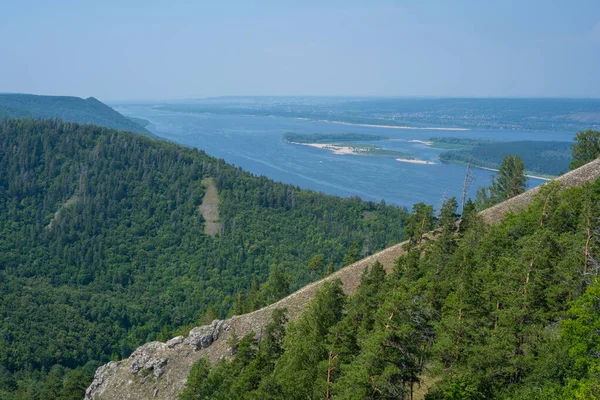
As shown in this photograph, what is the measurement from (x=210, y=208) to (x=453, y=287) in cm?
12409

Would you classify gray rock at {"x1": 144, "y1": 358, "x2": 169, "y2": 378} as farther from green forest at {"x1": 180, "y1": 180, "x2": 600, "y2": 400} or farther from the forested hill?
the forested hill

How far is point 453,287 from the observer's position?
87.6 feet

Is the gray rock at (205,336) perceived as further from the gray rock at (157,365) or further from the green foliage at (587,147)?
the green foliage at (587,147)

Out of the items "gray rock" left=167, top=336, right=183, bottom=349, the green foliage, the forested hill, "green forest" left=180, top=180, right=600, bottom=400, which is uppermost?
the green foliage

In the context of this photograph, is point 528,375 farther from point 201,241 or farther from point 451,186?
point 451,186

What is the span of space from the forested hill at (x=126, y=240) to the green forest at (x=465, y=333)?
26.1 meters

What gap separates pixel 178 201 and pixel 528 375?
449 feet

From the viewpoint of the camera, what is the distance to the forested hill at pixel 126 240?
293 ft

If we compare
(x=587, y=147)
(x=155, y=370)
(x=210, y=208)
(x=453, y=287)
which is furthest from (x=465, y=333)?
(x=210, y=208)

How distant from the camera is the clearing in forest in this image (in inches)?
5408

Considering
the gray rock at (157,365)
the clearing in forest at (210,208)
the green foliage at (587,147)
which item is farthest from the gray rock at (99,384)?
the clearing in forest at (210,208)

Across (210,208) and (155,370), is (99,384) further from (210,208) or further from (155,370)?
(210,208)

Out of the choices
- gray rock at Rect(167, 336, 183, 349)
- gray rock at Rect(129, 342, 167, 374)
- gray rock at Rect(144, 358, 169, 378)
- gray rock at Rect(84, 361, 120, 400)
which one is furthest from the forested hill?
gray rock at Rect(144, 358, 169, 378)

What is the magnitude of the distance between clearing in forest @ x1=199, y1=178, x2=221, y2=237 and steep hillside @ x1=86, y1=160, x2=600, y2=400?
91.1 meters
